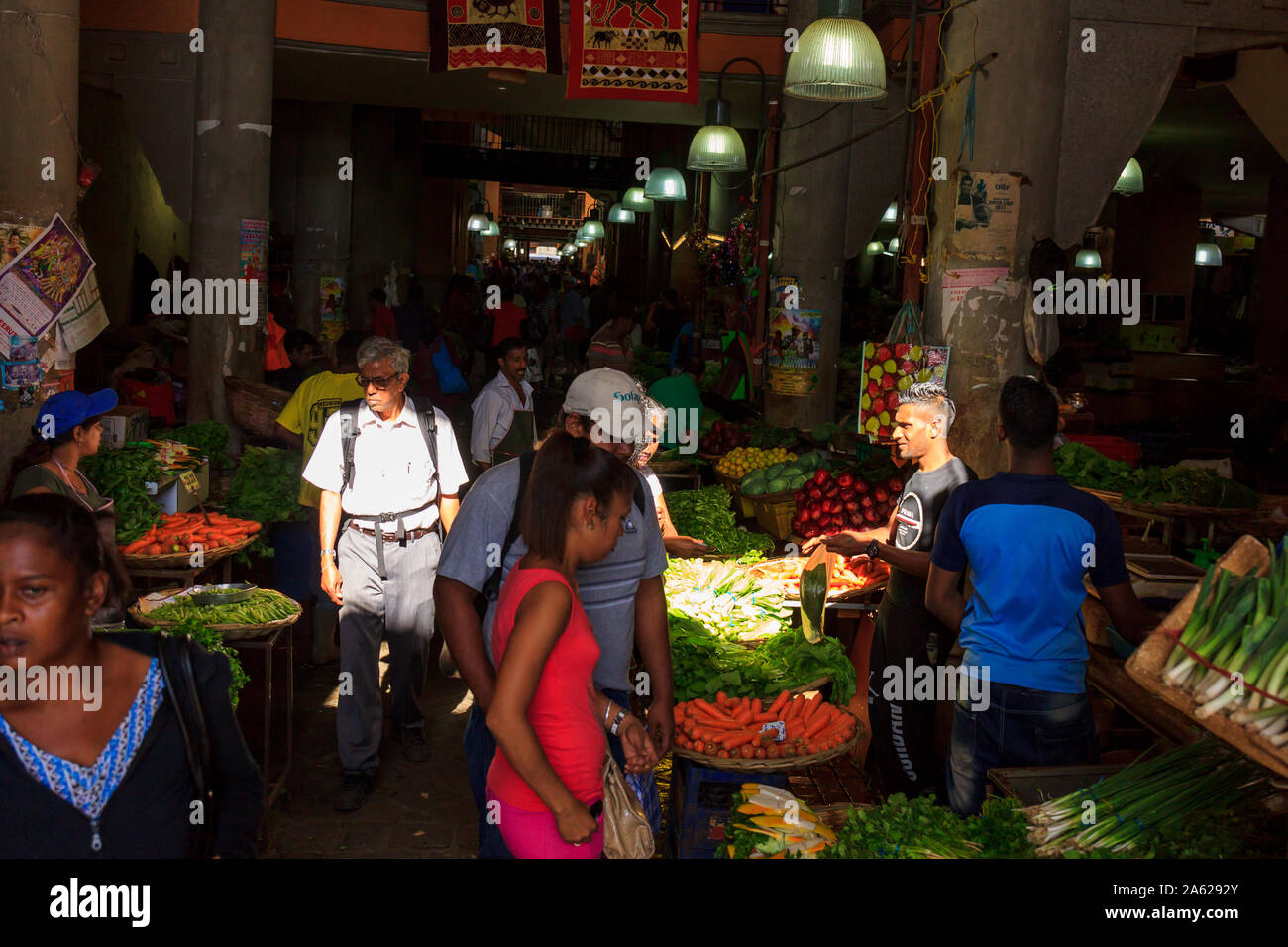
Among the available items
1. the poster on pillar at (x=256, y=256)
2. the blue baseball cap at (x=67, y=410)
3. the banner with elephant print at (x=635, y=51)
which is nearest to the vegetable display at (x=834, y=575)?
the blue baseball cap at (x=67, y=410)

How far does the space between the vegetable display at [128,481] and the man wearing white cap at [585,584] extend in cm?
345

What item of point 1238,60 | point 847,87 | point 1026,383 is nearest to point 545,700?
point 1026,383

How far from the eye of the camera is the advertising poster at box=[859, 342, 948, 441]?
19.8ft

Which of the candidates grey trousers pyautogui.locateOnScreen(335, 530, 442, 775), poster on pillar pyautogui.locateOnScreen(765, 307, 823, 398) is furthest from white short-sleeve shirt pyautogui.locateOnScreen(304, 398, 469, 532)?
poster on pillar pyautogui.locateOnScreen(765, 307, 823, 398)

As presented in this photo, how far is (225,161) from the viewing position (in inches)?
440

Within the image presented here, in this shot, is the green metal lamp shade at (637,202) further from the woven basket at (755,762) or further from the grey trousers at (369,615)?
the woven basket at (755,762)

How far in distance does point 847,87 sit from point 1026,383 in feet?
12.1

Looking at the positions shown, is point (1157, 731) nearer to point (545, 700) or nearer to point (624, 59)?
point (545, 700)

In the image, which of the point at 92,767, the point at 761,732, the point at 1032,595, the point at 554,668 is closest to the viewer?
the point at 92,767

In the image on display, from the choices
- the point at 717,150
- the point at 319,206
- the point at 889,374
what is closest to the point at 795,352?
the point at 717,150

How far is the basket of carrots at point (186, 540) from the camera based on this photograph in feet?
20.7

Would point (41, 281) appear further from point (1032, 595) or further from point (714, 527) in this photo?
point (1032, 595)

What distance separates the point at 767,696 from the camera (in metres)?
5.20

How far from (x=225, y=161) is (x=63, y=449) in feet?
21.6
